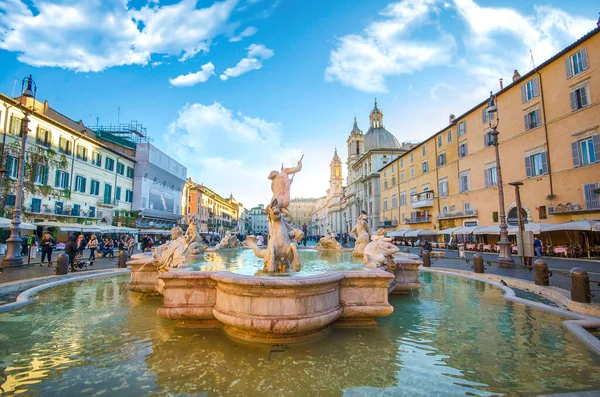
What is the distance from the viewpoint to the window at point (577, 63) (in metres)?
18.8

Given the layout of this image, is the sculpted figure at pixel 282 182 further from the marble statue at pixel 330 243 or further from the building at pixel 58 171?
the building at pixel 58 171

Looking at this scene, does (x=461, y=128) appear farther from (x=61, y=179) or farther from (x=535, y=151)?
(x=61, y=179)

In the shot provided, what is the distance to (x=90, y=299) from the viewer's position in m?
6.75

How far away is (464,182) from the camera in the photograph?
99.0 feet

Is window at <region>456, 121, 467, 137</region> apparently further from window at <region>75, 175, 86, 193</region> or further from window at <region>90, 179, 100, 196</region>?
window at <region>75, 175, 86, 193</region>

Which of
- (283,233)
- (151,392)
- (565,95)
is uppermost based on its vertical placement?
(565,95)

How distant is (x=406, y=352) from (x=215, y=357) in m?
2.42

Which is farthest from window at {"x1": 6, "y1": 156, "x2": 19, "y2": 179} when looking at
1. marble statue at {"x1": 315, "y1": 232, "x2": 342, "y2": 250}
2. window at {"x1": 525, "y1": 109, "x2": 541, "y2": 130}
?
window at {"x1": 525, "y1": 109, "x2": 541, "y2": 130}

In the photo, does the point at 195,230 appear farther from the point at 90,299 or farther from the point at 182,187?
the point at 182,187

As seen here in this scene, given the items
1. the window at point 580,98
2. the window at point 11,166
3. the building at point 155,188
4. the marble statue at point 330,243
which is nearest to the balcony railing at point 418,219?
the window at point 580,98

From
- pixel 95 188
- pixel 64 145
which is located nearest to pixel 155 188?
pixel 95 188

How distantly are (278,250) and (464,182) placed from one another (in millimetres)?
29818

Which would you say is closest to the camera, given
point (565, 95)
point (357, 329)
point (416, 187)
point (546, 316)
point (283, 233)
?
point (357, 329)

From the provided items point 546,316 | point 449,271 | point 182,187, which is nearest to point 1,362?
point 546,316
